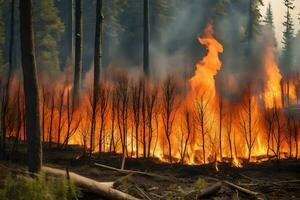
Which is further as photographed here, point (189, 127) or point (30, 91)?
point (189, 127)

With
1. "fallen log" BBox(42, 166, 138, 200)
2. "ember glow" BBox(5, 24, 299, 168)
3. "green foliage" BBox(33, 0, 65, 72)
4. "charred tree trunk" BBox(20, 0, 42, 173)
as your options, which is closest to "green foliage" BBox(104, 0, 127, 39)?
"green foliage" BBox(33, 0, 65, 72)

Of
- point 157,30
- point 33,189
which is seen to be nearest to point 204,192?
point 33,189

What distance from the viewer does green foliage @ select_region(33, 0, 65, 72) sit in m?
37.1

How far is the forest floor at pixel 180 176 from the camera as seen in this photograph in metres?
10.4

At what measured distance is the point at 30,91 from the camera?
10.4 meters

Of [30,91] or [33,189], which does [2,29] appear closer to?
[30,91]

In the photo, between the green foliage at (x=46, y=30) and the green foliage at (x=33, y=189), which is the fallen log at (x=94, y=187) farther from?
the green foliage at (x=46, y=30)

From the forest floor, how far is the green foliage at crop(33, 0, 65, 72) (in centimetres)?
2205

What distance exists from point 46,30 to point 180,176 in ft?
99.8

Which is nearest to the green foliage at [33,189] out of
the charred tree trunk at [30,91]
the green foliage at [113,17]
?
the charred tree trunk at [30,91]

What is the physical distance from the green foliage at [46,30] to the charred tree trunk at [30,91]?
86.4ft

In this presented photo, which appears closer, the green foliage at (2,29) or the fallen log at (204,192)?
the fallen log at (204,192)

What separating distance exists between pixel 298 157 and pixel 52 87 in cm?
1059

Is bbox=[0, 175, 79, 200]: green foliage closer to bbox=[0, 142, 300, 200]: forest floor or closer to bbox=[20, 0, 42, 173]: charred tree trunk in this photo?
bbox=[0, 142, 300, 200]: forest floor
